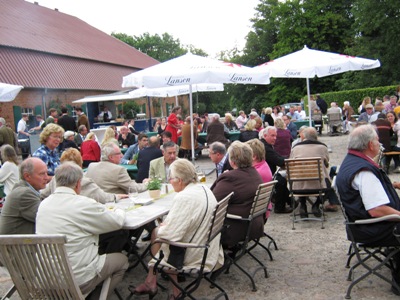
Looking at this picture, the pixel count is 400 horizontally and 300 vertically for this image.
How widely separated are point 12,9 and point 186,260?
31.6m

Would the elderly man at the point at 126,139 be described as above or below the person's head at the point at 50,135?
below

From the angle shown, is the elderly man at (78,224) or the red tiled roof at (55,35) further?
the red tiled roof at (55,35)

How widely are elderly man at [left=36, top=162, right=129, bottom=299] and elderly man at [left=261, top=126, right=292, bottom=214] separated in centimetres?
398

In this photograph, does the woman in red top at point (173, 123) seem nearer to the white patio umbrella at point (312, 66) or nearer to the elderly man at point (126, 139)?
the elderly man at point (126, 139)

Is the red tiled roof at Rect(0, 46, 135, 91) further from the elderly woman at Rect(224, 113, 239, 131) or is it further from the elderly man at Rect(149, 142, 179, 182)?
the elderly man at Rect(149, 142, 179, 182)

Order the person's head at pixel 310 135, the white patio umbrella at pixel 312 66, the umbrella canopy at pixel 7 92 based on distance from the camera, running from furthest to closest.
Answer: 1. the white patio umbrella at pixel 312 66
2. the umbrella canopy at pixel 7 92
3. the person's head at pixel 310 135

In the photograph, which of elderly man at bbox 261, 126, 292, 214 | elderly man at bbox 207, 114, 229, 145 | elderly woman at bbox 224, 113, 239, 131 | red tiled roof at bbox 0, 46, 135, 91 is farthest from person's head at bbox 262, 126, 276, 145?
red tiled roof at bbox 0, 46, 135, 91

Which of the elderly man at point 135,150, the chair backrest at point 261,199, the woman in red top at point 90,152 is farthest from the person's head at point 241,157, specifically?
the woman in red top at point 90,152

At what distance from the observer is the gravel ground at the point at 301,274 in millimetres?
4344

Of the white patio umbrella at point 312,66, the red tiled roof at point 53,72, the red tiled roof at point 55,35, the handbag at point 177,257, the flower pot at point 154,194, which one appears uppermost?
the red tiled roof at point 55,35

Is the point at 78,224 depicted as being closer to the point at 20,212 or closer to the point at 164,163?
the point at 20,212

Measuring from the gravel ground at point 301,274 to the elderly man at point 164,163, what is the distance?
1.63 m

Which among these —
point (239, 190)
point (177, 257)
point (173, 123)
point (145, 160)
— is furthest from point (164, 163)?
point (173, 123)

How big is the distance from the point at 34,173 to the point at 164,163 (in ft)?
8.44
